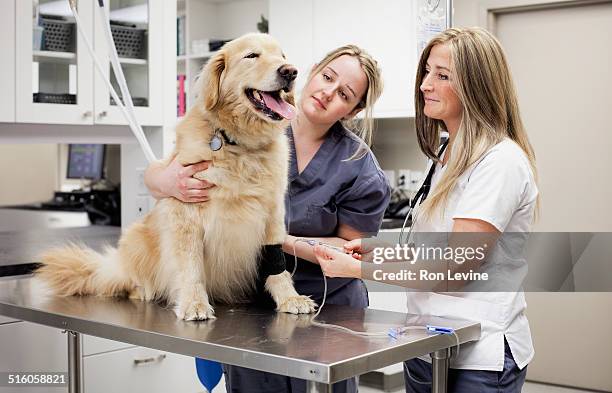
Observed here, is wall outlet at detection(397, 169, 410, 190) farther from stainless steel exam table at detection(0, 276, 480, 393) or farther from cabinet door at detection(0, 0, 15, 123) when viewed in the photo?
stainless steel exam table at detection(0, 276, 480, 393)

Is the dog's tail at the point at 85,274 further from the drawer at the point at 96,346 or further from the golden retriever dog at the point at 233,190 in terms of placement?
the drawer at the point at 96,346

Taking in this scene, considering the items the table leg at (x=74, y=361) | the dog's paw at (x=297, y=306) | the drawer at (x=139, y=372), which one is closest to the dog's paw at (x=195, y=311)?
the dog's paw at (x=297, y=306)

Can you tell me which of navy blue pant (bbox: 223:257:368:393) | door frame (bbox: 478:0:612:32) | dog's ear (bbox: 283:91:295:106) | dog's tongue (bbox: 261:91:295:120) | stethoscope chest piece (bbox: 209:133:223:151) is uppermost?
door frame (bbox: 478:0:612:32)

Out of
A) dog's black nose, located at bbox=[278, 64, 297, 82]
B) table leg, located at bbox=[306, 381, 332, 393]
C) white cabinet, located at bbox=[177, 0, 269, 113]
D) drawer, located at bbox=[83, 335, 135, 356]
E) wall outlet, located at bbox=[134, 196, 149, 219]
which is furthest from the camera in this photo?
white cabinet, located at bbox=[177, 0, 269, 113]

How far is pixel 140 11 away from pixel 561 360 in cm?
288

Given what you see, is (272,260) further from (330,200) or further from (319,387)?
(319,387)

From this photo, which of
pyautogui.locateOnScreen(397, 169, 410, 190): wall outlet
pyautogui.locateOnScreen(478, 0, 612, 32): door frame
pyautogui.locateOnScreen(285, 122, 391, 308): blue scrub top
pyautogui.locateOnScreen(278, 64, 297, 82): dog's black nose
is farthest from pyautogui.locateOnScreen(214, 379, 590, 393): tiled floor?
pyautogui.locateOnScreen(278, 64, 297, 82): dog's black nose

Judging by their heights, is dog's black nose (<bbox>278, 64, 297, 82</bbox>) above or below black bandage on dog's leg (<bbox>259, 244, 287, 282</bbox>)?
above

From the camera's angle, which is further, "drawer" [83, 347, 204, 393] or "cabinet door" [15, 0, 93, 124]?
"cabinet door" [15, 0, 93, 124]

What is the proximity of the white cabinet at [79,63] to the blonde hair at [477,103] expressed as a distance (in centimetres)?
189

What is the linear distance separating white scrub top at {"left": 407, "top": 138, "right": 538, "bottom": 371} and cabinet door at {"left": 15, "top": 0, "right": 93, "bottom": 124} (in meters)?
1.86

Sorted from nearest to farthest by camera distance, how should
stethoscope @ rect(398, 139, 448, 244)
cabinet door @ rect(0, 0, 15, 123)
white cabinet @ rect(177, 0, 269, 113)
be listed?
1. stethoscope @ rect(398, 139, 448, 244)
2. cabinet door @ rect(0, 0, 15, 123)
3. white cabinet @ rect(177, 0, 269, 113)

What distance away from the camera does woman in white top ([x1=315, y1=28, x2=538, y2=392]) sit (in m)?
1.57

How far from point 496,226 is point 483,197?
71 mm
